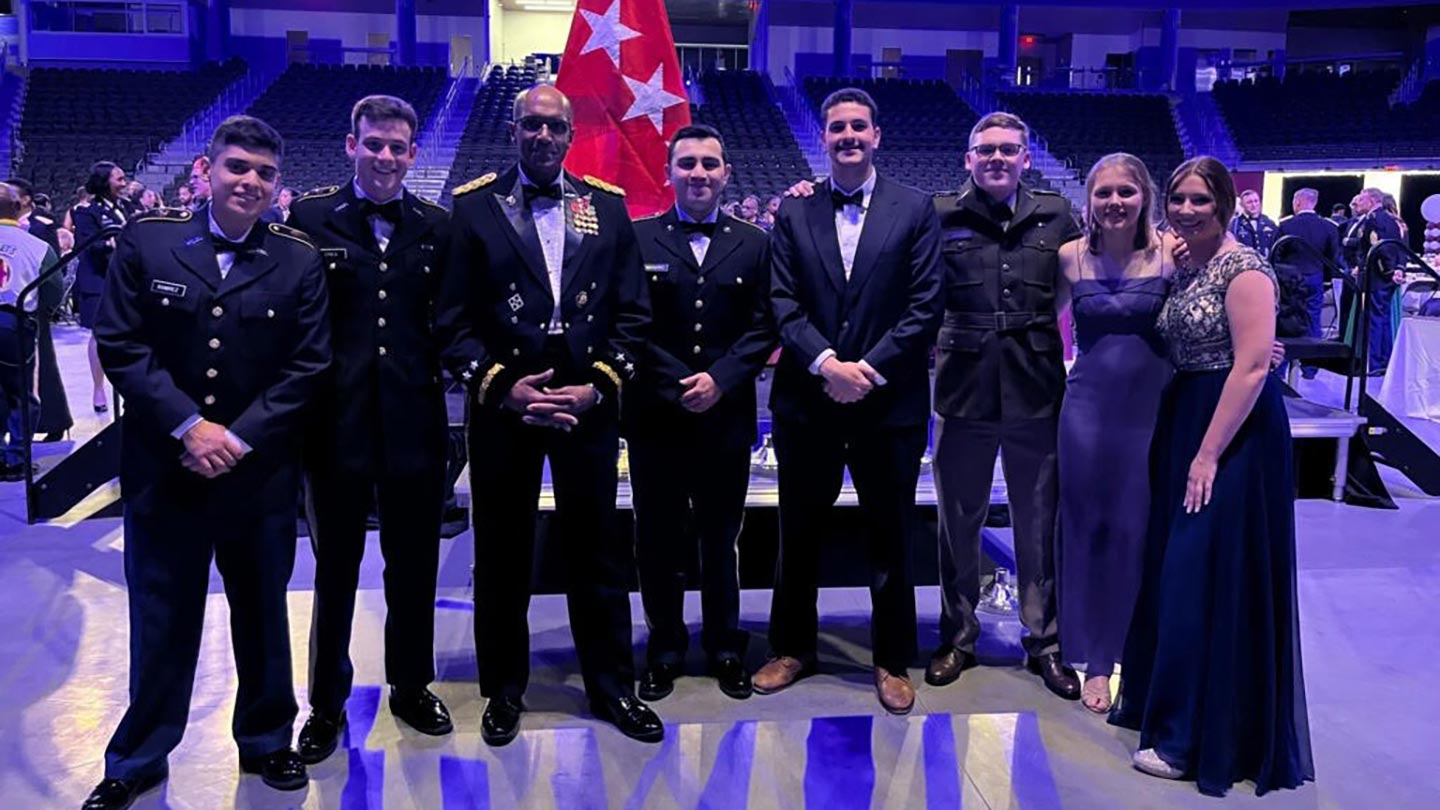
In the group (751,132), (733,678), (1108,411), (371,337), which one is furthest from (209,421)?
(751,132)

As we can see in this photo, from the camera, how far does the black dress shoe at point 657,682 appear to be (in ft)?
10.0

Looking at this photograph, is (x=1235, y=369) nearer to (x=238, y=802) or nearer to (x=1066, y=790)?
(x=1066, y=790)

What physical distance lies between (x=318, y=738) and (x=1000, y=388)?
77.7 inches

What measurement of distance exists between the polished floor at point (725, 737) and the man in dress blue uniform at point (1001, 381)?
9.5 inches

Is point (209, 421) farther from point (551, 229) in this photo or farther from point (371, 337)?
point (551, 229)

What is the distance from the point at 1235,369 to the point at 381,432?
A: 1964 millimetres

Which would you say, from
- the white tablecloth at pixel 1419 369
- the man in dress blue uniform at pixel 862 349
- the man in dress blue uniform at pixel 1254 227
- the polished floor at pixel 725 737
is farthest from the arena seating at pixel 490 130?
the man in dress blue uniform at pixel 862 349

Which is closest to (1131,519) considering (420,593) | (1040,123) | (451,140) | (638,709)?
(638,709)

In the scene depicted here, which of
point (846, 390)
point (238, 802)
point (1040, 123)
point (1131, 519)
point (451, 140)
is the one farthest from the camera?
point (1040, 123)

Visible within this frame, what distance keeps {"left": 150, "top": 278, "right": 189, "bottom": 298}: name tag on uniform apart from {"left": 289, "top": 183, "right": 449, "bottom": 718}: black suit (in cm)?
32

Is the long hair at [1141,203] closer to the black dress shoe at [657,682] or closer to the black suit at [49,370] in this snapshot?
the black dress shoe at [657,682]

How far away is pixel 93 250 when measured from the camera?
674 centimetres

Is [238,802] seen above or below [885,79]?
below

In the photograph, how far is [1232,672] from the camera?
261cm
